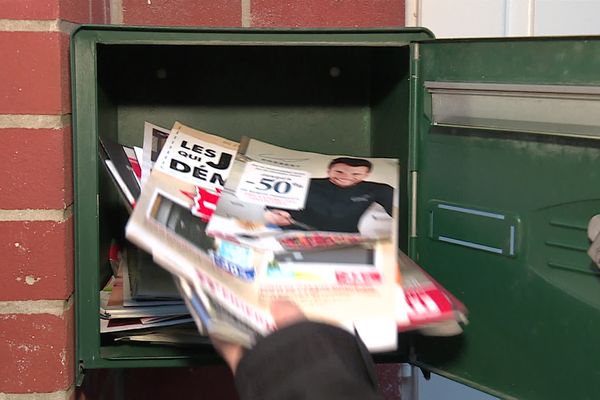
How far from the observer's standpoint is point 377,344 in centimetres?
71

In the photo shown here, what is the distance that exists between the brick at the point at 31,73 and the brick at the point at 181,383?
0.45 m

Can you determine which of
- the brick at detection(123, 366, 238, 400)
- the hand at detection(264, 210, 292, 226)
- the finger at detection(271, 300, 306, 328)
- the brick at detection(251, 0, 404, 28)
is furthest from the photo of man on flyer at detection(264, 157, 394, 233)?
the brick at detection(123, 366, 238, 400)

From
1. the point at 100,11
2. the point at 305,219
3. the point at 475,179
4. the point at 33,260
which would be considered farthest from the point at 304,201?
the point at 100,11

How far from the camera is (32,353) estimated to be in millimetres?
869

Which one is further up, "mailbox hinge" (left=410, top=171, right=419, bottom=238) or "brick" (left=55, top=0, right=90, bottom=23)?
"brick" (left=55, top=0, right=90, bottom=23)

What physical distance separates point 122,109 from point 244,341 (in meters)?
0.52

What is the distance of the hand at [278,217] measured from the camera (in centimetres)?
85

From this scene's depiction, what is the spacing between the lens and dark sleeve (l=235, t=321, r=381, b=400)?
56 centimetres

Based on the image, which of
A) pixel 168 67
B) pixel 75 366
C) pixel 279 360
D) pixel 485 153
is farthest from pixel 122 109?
pixel 279 360

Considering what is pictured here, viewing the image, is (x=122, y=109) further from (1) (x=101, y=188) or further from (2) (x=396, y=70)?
(2) (x=396, y=70)

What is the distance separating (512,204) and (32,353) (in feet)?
1.61

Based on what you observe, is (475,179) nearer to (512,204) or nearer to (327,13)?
(512,204)

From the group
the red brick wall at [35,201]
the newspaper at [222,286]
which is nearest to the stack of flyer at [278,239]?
the newspaper at [222,286]

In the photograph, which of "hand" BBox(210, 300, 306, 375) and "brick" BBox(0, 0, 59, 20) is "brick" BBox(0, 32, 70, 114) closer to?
"brick" BBox(0, 0, 59, 20)
